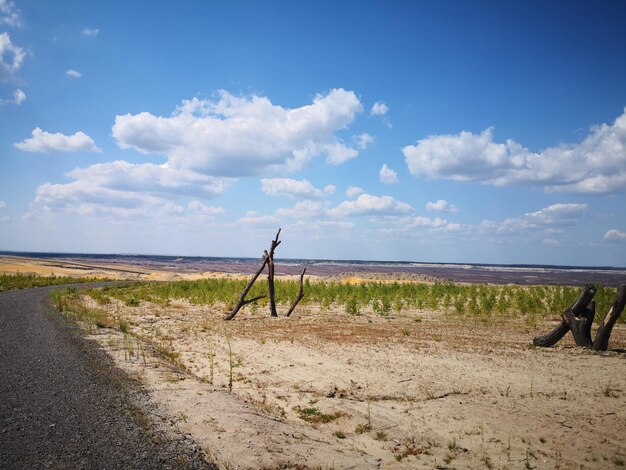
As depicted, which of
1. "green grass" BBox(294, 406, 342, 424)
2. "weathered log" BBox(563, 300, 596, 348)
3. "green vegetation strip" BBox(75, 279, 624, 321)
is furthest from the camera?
"green vegetation strip" BBox(75, 279, 624, 321)

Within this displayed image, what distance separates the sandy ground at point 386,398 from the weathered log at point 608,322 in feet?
2.45

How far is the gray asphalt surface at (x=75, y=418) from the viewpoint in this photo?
4.69m

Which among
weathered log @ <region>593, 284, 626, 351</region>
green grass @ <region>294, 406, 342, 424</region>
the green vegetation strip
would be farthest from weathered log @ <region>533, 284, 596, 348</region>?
green grass @ <region>294, 406, 342, 424</region>

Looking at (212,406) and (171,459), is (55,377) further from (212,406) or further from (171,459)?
(171,459)

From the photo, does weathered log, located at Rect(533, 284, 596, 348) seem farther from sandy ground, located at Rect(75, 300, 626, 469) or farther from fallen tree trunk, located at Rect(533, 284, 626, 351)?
sandy ground, located at Rect(75, 300, 626, 469)

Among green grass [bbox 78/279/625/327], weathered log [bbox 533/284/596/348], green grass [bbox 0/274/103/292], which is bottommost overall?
green grass [bbox 0/274/103/292]

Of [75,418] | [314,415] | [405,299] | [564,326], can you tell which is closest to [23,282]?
[405,299]

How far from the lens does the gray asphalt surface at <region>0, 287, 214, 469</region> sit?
4.69 metres

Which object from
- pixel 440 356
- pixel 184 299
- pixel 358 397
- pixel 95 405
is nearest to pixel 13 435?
pixel 95 405

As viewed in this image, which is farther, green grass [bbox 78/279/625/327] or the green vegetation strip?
the green vegetation strip

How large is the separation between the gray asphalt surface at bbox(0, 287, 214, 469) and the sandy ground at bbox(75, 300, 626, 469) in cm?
45

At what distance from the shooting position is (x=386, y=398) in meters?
7.80

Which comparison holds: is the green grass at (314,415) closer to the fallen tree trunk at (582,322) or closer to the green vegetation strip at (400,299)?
the fallen tree trunk at (582,322)

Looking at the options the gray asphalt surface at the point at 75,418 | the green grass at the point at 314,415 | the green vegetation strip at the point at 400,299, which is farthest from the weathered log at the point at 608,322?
the gray asphalt surface at the point at 75,418
